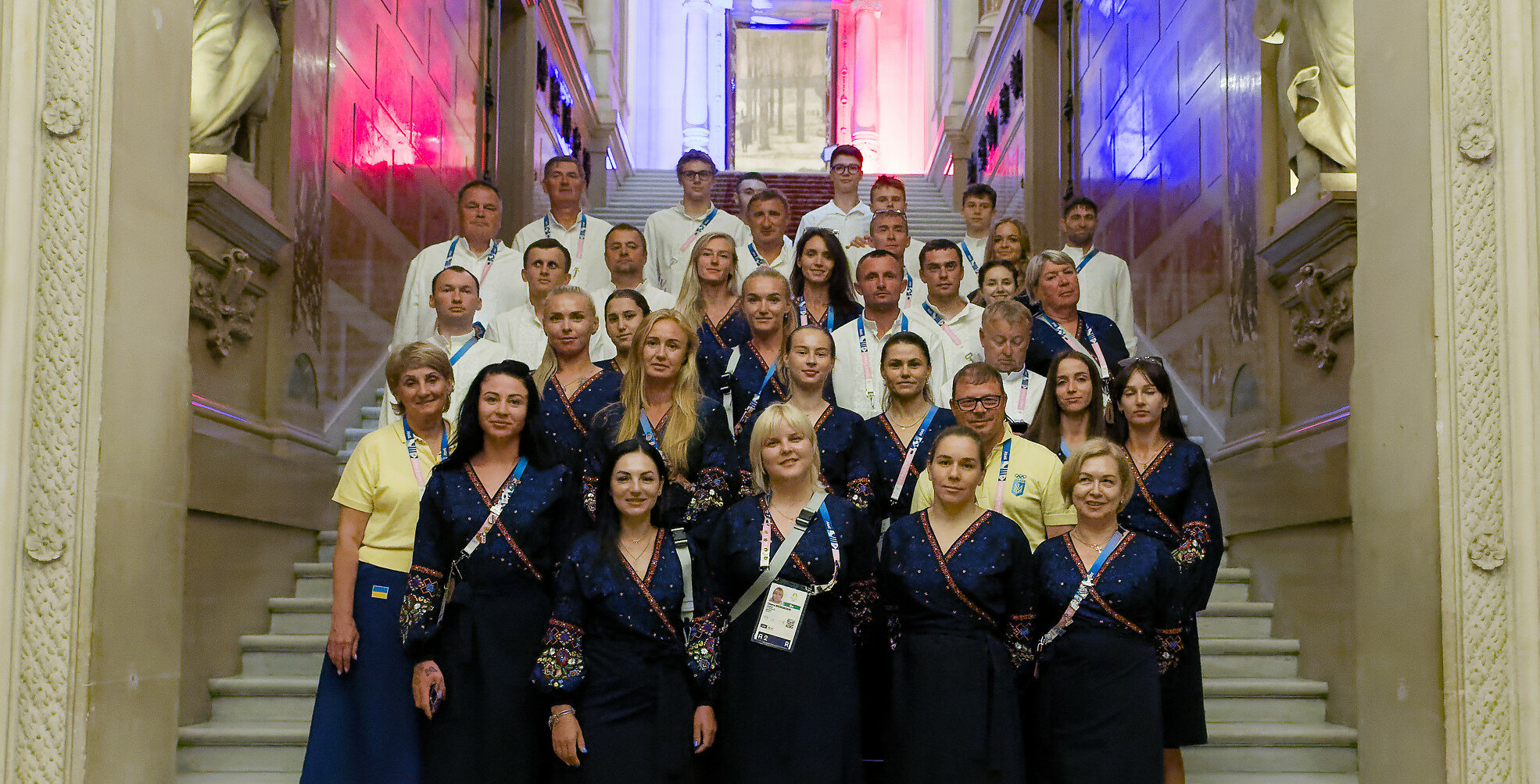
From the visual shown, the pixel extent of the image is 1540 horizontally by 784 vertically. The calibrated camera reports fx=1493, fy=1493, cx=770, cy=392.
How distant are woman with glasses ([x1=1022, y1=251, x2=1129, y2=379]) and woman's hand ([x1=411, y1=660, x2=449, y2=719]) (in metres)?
3.13

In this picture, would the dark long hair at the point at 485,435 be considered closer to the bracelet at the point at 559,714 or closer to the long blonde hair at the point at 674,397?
the long blonde hair at the point at 674,397

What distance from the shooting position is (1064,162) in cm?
1226

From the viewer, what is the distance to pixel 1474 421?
464 cm

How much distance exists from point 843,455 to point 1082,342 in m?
2.03

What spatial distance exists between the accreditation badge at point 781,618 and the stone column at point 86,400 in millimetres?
2034

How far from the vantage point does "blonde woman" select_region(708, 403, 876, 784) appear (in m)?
4.32

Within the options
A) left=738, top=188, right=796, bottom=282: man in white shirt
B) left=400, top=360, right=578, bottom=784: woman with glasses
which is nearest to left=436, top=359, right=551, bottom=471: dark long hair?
left=400, top=360, right=578, bottom=784: woman with glasses

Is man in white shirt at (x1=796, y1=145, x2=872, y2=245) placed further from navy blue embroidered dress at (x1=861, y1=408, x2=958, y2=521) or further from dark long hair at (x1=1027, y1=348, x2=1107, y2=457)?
navy blue embroidered dress at (x1=861, y1=408, x2=958, y2=521)

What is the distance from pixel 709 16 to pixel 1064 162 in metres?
11.9

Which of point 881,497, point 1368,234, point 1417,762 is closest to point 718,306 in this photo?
point 881,497

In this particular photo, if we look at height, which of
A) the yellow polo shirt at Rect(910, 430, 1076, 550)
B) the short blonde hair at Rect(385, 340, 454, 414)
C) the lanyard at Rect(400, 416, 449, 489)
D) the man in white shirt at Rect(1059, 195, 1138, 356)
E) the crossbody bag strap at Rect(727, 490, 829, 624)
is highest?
the man in white shirt at Rect(1059, 195, 1138, 356)

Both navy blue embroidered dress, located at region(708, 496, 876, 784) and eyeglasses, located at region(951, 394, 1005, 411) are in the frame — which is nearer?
navy blue embroidered dress, located at region(708, 496, 876, 784)

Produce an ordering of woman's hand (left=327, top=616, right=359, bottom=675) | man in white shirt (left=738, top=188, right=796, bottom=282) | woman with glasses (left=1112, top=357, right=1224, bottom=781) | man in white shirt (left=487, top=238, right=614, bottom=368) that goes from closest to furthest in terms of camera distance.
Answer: woman's hand (left=327, top=616, right=359, bottom=675)
woman with glasses (left=1112, top=357, right=1224, bottom=781)
man in white shirt (left=487, top=238, right=614, bottom=368)
man in white shirt (left=738, top=188, right=796, bottom=282)

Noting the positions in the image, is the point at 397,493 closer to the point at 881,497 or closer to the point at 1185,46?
the point at 881,497
